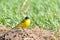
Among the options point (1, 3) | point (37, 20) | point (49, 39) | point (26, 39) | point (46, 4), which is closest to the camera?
point (26, 39)

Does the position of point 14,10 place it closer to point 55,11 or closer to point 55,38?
point 55,11

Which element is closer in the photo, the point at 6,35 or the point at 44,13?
the point at 6,35

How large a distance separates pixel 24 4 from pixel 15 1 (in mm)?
410

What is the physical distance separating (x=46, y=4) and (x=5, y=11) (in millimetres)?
2356

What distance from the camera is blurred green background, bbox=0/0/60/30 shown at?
430 inches

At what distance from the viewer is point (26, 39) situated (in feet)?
25.6

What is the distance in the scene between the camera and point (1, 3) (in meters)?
12.1

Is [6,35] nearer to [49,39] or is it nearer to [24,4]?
[49,39]

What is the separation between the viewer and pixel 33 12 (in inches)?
479

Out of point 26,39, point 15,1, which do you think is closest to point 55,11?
point 15,1

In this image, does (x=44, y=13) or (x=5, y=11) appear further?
(x=44, y=13)

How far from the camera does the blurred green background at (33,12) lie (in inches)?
430

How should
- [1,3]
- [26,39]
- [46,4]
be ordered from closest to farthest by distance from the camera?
[26,39]
[1,3]
[46,4]

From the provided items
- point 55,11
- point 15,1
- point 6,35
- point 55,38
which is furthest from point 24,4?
point 6,35
